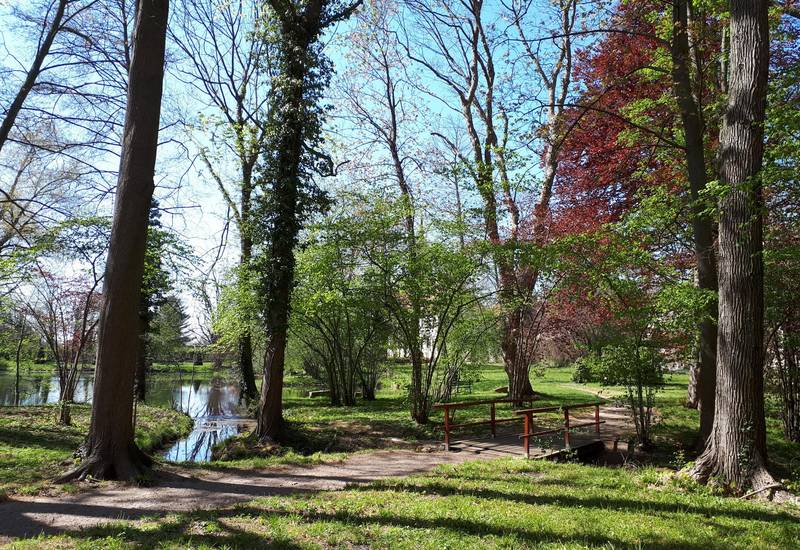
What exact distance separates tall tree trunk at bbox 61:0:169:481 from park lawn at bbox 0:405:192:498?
2.20ft

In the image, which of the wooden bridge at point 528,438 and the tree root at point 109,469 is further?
the wooden bridge at point 528,438

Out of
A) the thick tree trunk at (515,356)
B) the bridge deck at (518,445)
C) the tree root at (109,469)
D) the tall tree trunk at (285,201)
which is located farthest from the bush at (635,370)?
the tree root at (109,469)

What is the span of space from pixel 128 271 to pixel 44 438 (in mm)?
5509

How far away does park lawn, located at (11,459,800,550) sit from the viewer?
4191 mm

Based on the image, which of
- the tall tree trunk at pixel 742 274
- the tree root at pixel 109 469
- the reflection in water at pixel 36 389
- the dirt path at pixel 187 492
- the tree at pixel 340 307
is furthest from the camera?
the reflection in water at pixel 36 389

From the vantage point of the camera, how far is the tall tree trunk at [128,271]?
22.7 ft

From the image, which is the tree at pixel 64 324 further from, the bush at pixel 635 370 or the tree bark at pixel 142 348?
the bush at pixel 635 370

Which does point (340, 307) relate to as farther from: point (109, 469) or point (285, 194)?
point (109, 469)

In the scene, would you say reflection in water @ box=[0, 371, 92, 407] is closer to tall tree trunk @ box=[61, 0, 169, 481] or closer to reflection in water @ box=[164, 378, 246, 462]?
reflection in water @ box=[164, 378, 246, 462]

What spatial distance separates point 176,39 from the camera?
692 inches

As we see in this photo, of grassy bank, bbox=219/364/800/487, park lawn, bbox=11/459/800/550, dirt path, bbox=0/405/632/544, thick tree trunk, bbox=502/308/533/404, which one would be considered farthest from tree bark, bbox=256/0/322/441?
thick tree trunk, bbox=502/308/533/404

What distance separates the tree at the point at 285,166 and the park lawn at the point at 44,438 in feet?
11.0

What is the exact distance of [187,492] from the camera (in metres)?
6.35

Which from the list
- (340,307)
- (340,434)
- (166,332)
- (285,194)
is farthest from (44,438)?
(166,332)
